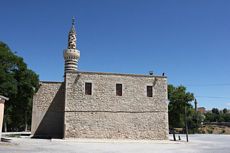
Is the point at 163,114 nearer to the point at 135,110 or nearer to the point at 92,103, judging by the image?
the point at 135,110

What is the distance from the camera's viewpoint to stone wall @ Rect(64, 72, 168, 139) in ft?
71.9

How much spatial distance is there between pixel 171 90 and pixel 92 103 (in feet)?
40.0

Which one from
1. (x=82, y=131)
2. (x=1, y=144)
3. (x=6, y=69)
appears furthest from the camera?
(x=6, y=69)

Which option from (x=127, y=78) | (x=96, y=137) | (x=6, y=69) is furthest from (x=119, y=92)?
(x=6, y=69)

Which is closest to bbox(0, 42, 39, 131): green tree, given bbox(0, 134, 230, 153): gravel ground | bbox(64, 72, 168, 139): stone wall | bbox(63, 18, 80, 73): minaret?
bbox(64, 72, 168, 139): stone wall

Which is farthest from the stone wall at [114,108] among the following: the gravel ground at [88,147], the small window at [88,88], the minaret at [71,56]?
the minaret at [71,56]

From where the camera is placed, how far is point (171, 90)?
31.1m

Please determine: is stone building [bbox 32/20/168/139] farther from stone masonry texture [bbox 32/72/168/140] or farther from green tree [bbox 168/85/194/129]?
green tree [bbox 168/85/194/129]

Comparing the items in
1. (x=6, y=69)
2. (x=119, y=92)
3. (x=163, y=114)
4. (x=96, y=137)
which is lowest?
(x=96, y=137)

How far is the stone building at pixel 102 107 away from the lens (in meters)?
22.0

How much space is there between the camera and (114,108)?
2264 centimetres

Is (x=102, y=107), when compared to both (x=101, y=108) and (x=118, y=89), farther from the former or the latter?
(x=118, y=89)

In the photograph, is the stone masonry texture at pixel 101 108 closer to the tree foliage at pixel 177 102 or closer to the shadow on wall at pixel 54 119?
the shadow on wall at pixel 54 119

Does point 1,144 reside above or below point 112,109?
below
